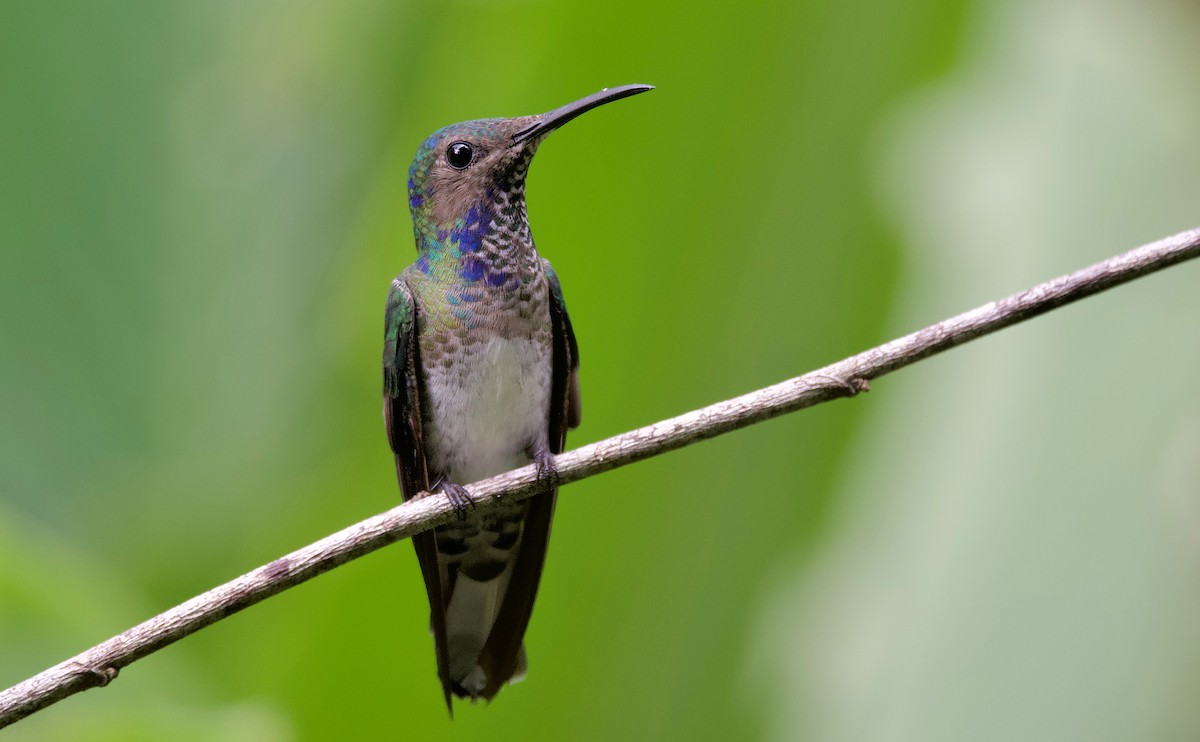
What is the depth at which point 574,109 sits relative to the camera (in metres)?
1.83

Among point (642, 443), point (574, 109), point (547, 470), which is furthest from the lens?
point (547, 470)

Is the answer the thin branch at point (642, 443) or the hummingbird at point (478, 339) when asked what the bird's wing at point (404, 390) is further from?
the thin branch at point (642, 443)

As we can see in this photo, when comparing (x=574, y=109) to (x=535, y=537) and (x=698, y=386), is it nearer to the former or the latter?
(x=698, y=386)

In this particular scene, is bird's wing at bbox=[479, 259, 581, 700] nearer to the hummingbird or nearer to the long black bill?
the hummingbird

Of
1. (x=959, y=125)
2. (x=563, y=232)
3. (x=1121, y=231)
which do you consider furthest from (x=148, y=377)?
(x=1121, y=231)

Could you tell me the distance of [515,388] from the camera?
2361 mm

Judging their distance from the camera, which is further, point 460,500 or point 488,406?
point 488,406

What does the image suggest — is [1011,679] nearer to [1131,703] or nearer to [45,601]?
[1131,703]

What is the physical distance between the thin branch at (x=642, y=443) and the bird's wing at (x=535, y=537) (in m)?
0.38

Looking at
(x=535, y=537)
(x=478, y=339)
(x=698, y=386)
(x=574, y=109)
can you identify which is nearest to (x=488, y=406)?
(x=478, y=339)

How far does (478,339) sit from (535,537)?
15.1 inches

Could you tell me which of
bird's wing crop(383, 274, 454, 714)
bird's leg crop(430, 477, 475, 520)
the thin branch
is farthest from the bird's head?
the thin branch

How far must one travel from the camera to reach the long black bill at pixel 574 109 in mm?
1749

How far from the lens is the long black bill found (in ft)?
5.74
